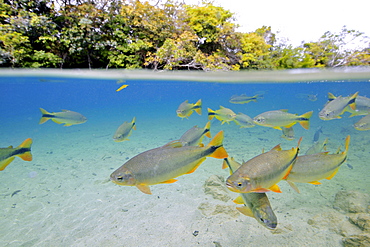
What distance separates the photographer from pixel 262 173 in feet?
5.47

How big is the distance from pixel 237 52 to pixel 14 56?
18.5 meters

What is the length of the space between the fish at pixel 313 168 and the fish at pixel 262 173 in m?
0.22

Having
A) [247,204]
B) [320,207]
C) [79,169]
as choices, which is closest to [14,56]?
[79,169]

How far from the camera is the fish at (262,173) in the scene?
1.62 metres

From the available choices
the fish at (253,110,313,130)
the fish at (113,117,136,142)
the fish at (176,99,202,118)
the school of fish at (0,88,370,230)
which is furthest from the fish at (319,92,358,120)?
the fish at (113,117,136,142)

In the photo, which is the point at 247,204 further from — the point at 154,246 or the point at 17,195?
the point at 17,195

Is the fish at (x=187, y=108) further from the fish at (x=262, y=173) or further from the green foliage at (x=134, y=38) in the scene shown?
the green foliage at (x=134, y=38)

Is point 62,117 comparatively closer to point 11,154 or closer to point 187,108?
point 11,154

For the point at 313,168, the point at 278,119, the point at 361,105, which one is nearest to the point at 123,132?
the point at 278,119

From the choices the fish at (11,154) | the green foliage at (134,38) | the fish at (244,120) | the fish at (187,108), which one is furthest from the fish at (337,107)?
the green foliage at (134,38)

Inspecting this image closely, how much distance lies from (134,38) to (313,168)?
1799cm

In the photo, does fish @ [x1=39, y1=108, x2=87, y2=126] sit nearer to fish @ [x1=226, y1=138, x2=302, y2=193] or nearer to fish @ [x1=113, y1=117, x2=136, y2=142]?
fish @ [x1=113, y1=117, x2=136, y2=142]

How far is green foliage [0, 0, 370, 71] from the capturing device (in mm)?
14648

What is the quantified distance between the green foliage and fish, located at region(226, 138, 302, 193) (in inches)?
577
